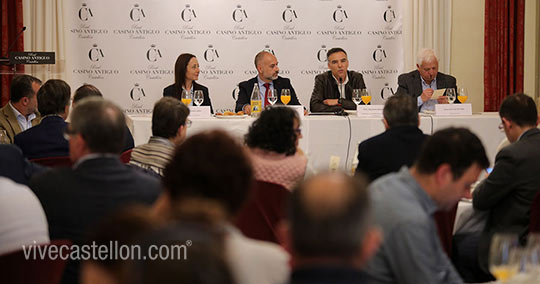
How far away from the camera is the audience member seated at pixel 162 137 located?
3.52m

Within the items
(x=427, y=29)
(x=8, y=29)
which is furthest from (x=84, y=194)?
(x=427, y=29)

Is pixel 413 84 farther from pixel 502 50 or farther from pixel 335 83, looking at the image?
pixel 502 50

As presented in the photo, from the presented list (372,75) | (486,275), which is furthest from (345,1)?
(486,275)

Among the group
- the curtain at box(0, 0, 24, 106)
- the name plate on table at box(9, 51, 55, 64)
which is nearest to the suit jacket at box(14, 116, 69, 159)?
the name plate on table at box(9, 51, 55, 64)

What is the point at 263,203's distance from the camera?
3.12m

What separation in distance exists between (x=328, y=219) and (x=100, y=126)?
1355mm

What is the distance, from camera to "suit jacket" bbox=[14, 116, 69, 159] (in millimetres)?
4230

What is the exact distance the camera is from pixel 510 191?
138 inches

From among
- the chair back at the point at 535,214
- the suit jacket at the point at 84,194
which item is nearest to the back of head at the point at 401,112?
the chair back at the point at 535,214

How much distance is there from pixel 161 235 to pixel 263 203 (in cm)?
213

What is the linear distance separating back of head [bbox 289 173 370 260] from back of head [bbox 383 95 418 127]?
103 inches

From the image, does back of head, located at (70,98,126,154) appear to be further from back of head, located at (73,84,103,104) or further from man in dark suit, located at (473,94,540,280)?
back of head, located at (73,84,103,104)

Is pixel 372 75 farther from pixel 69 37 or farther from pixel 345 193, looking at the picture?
pixel 345 193

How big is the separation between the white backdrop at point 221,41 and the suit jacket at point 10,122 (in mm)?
1934
